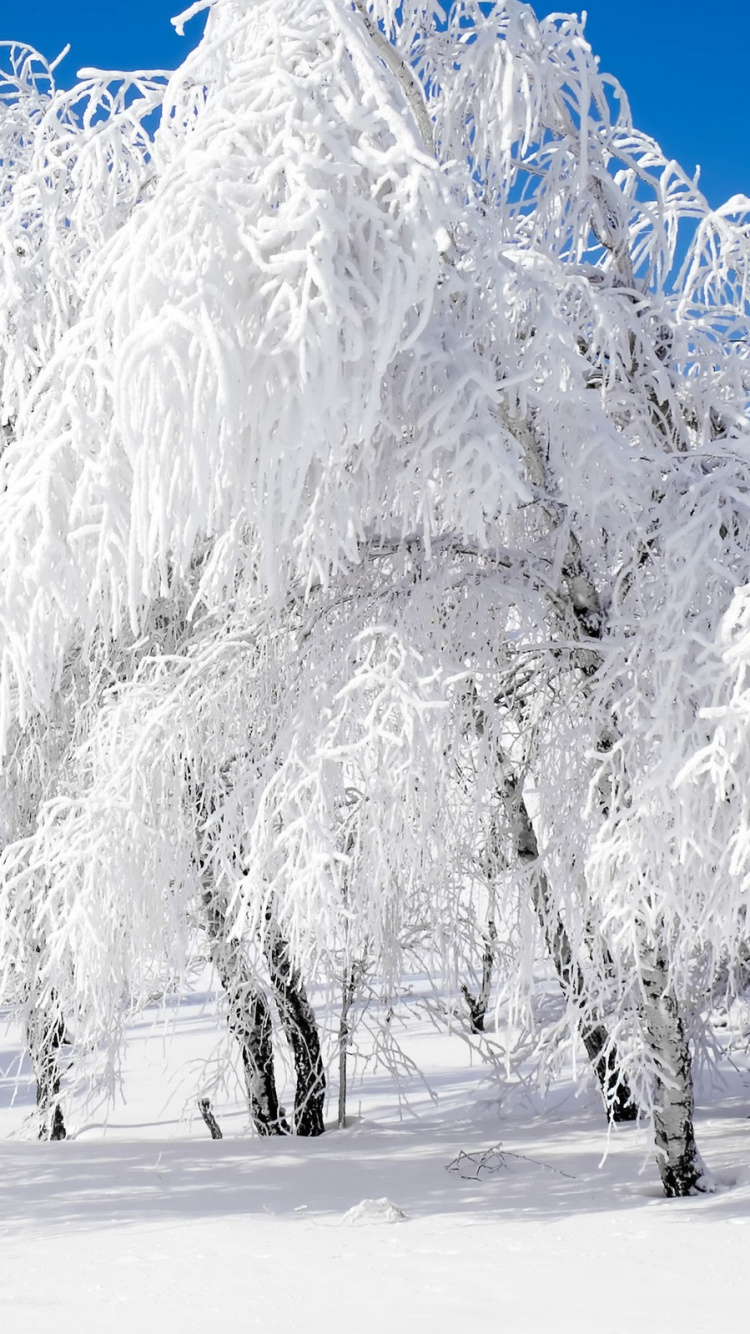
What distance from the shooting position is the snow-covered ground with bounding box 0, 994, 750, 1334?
5.23m

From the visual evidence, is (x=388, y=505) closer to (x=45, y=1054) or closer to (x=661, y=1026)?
(x=661, y=1026)

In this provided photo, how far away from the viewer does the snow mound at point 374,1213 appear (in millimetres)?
6844

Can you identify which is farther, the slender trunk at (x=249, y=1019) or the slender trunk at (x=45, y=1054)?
the slender trunk at (x=45, y=1054)

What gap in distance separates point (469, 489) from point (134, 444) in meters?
1.43

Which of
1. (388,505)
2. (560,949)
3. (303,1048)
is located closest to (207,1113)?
(303,1048)

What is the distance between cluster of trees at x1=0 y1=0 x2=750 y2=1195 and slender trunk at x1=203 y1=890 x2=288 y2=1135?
1.37 m

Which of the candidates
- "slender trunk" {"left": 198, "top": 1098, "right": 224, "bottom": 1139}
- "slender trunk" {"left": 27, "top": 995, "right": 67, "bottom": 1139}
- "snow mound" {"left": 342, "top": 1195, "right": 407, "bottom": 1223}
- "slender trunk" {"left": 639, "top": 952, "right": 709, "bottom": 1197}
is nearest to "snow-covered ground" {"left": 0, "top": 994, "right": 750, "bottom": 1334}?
"snow mound" {"left": 342, "top": 1195, "right": 407, "bottom": 1223}

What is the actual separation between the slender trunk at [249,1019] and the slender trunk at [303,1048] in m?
0.19

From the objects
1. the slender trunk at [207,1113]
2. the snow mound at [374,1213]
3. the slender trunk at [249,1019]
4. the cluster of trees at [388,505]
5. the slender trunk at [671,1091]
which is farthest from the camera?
the slender trunk at [207,1113]

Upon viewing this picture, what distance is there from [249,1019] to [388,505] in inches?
206

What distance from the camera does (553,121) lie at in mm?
7172

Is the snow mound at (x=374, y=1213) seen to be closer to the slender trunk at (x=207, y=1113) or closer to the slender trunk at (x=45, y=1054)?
the slender trunk at (x=207, y=1113)

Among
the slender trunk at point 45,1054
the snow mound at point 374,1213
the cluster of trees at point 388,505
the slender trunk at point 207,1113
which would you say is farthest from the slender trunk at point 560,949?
the slender trunk at point 45,1054

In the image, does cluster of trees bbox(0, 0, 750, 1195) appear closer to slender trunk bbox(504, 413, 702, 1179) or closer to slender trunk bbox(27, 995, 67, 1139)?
slender trunk bbox(504, 413, 702, 1179)
